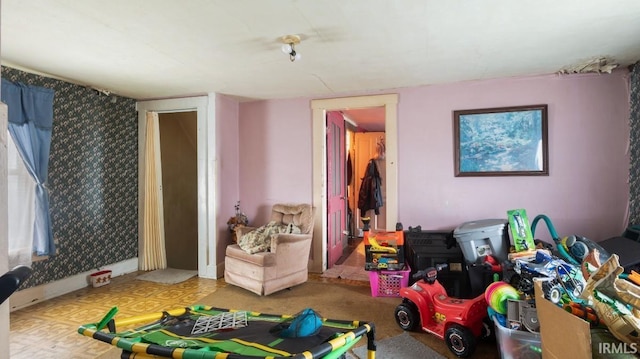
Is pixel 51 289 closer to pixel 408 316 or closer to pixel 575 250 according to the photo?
pixel 408 316

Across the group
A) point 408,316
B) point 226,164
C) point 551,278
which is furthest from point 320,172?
point 551,278

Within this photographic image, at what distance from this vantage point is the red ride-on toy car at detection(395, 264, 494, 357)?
2162 mm

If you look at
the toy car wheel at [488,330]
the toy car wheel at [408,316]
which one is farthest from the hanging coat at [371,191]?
the toy car wheel at [488,330]

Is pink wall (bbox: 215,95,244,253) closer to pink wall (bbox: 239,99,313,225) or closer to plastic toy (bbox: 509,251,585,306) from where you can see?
pink wall (bbox: 239,99,313,225)

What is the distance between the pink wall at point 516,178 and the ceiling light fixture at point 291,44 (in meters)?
1.57

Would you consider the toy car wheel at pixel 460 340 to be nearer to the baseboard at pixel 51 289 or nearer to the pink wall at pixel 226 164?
the pink wall at pixel 226 164

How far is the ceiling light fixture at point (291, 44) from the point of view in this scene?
239cm

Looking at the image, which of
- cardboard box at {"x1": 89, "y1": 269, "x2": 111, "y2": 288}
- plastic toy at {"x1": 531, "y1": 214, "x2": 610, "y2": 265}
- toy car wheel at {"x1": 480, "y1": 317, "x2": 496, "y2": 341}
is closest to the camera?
toy car wheel at {"x1": 480, "y1": 317, "x2": 496, "y2": 341}

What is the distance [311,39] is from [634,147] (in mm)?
3146

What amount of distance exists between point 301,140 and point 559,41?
9.02ft

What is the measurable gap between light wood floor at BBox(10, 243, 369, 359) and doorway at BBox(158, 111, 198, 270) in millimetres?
1306

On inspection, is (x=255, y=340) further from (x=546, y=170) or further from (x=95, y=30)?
(x=546, y=170)

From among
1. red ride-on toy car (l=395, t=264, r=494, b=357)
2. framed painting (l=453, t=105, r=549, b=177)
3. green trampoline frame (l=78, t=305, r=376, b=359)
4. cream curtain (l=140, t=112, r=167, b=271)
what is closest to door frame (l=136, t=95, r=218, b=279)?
cream curtain (l=140, t=112, r=167, b=271)

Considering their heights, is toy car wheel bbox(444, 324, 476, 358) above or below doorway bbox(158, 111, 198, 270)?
below
